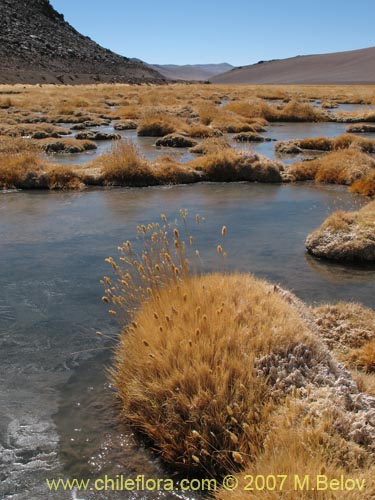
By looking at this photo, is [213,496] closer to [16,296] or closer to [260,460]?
[260,460]

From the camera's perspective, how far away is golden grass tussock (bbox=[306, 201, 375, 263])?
8461 millimetres

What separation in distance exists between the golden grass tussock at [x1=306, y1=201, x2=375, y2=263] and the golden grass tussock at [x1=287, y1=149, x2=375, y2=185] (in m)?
5.84

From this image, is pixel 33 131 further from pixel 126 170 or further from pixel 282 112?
pixel 282 112

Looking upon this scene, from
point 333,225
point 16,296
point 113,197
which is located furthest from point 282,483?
point 113,197

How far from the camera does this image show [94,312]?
648cm

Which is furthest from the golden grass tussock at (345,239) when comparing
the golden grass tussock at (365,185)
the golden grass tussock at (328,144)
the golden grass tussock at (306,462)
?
the golden grass tussock at (328,144)

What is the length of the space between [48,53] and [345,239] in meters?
96.6

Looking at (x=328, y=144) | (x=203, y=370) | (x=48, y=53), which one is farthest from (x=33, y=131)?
(x=48, y=53)

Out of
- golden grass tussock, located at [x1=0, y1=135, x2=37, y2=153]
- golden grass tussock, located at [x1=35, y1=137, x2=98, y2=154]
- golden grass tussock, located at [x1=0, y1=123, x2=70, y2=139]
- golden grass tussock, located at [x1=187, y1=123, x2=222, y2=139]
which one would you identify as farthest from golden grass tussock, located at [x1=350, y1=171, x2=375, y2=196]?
golden grass tussock, located at [x1=0, y1=123, x2=70, y2=139]

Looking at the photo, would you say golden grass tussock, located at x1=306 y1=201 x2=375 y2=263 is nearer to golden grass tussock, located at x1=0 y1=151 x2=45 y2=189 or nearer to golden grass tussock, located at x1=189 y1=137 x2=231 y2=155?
golden grass tussock, located at x1=0 y1=151 x2=45 y2=189

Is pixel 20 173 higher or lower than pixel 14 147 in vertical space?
lower

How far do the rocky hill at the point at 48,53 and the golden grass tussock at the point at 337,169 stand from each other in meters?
68.8

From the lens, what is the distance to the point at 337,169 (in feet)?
50.3

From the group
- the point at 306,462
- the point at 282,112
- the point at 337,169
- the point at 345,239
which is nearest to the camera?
the point at 306,462
